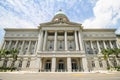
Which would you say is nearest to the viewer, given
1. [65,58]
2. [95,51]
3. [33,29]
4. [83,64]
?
[83,64]

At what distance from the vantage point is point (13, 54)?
3172cm

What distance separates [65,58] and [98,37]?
605 inches

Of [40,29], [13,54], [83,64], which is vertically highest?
[40,29]

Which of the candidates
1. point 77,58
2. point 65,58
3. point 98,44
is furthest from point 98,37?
point 65,58

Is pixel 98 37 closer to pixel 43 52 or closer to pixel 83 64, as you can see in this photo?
pixel 83 64

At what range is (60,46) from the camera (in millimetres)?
38125

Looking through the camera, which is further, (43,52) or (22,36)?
(22,36)

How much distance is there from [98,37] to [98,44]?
8.98 ft

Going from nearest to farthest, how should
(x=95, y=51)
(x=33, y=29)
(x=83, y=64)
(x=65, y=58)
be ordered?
(x=83, y=64) < (x=65, y=58) < (x=95, y=51) < (x=33, y=29)

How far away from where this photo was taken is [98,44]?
39406 millimetres

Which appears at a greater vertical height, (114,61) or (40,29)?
(40,29)

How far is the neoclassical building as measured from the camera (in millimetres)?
32844

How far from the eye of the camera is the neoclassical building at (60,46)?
32844 millimetres

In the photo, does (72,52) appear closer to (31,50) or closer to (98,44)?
(98,44)
